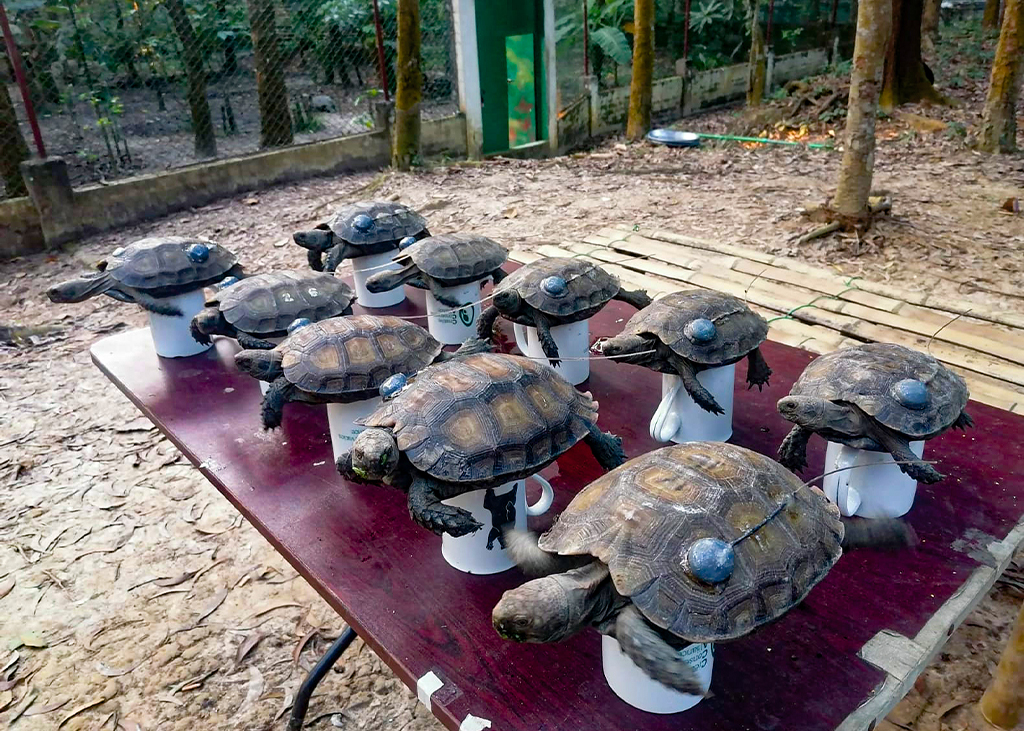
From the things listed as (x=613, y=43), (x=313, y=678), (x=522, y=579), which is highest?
(x=613, y=43)

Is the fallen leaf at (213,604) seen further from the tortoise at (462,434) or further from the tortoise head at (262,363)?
the tortoise at (462,434)

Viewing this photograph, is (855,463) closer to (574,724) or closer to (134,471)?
(574,724)

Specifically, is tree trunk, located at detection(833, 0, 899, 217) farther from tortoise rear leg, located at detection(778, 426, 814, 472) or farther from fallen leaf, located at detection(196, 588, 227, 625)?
fallen leaf, located at detection(196, 588, 227, 625)

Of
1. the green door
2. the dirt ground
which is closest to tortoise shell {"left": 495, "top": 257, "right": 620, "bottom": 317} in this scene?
the dirt ground

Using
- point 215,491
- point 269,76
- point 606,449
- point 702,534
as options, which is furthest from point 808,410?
point 269,76

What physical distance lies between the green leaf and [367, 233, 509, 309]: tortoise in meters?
8.37

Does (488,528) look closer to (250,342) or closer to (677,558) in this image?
(677,558)

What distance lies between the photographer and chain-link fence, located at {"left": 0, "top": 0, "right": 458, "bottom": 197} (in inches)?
283

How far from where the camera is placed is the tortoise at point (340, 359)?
2.12 meters

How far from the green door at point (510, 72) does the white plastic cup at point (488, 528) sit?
7554mm

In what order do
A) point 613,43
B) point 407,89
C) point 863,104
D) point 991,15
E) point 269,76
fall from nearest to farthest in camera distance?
1. point 863,104
2. point 407,89
3. point 269,76
4. point 613,43
5. point 991,15

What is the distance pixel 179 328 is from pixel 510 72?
6954 mm

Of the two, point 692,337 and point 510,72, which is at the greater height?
point 510,72

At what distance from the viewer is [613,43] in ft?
34.2
